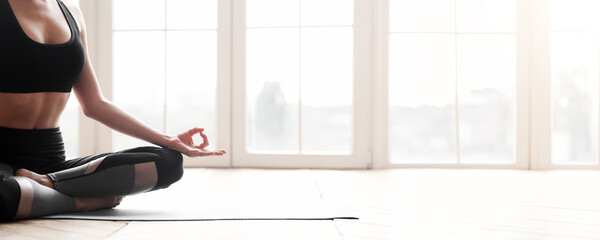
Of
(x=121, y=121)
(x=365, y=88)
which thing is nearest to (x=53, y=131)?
(x=121, y=121)

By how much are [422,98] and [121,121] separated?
213 centimetres

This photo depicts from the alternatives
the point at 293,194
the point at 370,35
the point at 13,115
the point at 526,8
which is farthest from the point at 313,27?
the point at 13,115

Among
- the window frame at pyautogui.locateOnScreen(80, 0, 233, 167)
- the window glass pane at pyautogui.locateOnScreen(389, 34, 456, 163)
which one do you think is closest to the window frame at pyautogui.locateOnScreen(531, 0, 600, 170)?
the window glass pane at pyautogui.locateOnScreen(389, 34, 456, 163)

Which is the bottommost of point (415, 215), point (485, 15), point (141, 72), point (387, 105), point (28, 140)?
point (415, 215)

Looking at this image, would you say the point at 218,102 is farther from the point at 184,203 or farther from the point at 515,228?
the point at 515,228

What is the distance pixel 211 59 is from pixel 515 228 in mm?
2330

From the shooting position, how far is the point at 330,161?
3232mm

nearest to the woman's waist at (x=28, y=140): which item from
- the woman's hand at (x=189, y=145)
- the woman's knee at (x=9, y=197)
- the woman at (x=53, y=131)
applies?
the woman at (x=53, y=131)

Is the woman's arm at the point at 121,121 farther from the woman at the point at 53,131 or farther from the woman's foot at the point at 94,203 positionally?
the woman's foot at the point at 94,203

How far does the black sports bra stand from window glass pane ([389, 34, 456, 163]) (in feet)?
6.91

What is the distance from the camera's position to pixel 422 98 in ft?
11.0

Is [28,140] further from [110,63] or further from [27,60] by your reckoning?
[110,63]

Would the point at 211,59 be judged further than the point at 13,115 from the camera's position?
Yes

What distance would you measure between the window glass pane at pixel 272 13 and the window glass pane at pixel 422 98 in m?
0.60
